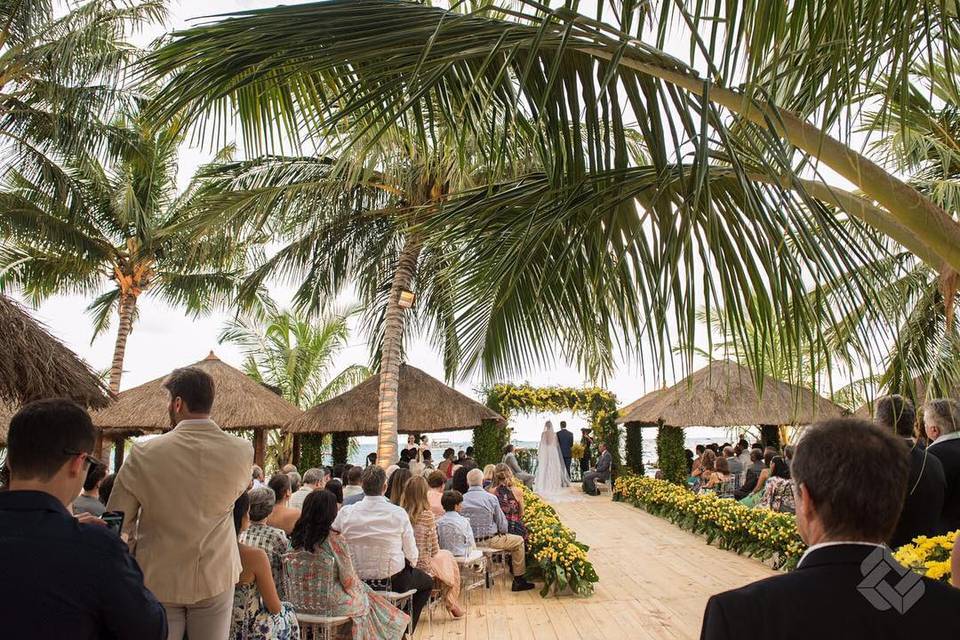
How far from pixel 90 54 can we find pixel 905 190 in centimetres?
1176

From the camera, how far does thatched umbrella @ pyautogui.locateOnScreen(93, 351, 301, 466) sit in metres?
14.3

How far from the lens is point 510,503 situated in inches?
347

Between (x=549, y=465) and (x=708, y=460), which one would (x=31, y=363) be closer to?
(x=708, y=460)

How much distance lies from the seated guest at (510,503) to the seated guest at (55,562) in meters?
7.16

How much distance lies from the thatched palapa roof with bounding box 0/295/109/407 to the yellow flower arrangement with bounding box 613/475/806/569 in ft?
24.9

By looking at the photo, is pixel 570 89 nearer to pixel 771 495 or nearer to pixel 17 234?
pixel 771 495

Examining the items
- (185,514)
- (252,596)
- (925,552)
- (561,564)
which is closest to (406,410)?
(561,564)

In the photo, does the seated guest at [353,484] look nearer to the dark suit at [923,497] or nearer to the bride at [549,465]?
the dark suit at [923,497]

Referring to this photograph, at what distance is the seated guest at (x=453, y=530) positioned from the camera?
7047 millimetres

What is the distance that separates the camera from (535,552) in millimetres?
8156

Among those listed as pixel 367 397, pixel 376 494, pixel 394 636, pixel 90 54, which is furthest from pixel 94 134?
pixel 394 636

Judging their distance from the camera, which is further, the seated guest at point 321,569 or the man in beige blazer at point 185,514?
the seated guest at point 321,569

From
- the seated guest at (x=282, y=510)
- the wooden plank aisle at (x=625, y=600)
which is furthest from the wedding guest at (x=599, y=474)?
the seated guest at (x=282, y=510)
